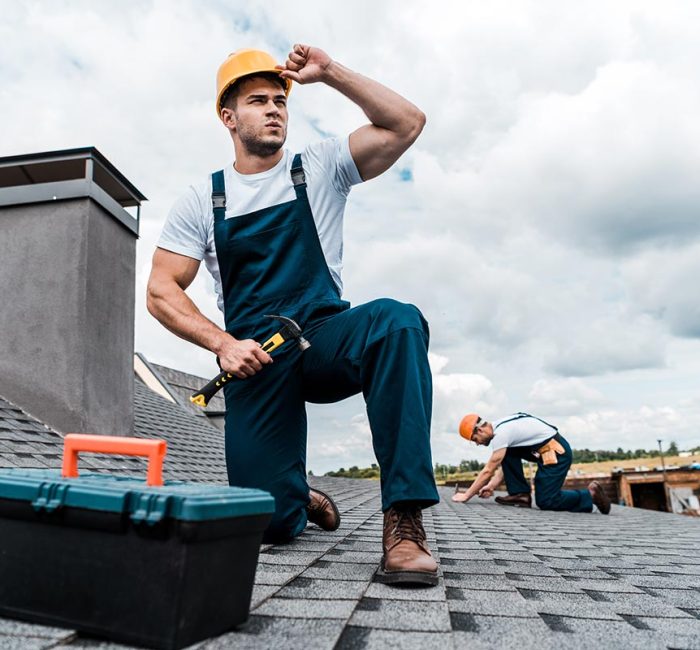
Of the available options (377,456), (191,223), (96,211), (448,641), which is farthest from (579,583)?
(96,211)

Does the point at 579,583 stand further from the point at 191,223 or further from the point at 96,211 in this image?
the point at 96,211

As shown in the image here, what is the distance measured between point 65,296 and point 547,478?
4695mm

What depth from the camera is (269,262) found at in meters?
2.34

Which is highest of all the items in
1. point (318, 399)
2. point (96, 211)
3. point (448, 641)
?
point (96, 211)

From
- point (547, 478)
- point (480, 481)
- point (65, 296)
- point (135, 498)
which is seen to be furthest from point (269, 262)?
point (480, 481)

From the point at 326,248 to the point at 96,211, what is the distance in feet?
10.3

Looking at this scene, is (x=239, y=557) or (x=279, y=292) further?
(x=279, y=292)

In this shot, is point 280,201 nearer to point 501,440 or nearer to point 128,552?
point 128,552

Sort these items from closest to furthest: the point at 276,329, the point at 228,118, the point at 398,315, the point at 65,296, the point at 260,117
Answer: the point at 398,315
the point at 276,329
the point at 260,117
the point at 228,118
the point at 65,296

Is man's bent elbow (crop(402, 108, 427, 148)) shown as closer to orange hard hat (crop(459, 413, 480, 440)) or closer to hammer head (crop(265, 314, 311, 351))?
hammer head (crop(265, 314, 311, 351))

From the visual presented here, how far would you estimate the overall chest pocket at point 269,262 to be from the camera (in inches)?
91.6

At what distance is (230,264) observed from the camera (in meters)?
2.40

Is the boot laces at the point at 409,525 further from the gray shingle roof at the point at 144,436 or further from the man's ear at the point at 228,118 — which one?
the gray shingle roof at the point at 144,436

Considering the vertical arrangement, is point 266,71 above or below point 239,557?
above
